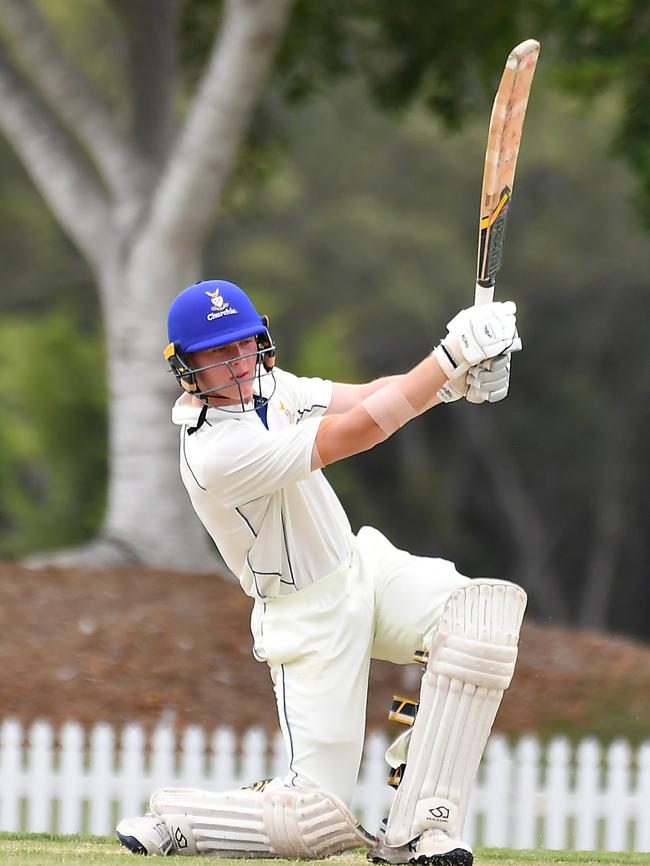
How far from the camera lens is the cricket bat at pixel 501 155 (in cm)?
399

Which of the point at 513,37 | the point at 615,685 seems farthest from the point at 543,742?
the point at 513,37

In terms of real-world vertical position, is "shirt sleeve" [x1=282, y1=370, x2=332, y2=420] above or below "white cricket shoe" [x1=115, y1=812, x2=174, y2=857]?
above

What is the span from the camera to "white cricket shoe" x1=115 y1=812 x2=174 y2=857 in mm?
4156

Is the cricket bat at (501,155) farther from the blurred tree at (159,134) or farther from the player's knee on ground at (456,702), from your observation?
the blurred tree at (159,134)

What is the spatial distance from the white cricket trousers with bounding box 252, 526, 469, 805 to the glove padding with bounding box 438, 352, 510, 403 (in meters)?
0.62

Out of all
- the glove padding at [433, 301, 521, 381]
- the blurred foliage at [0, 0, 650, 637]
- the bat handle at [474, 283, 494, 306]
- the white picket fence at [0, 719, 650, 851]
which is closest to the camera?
the glove padding at [433, 301, 521, 381]

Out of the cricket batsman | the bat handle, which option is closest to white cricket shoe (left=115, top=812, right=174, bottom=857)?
the cricket batsman

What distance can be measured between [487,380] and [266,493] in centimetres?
64

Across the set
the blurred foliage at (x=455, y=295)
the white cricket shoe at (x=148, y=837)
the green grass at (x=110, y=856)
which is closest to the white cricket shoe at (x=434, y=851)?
the green grass at (x=110, y=856)

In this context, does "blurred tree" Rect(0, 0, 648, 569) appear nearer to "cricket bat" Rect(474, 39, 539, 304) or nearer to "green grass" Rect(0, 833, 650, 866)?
"green grass" Rect(0, 833, 650, 866)

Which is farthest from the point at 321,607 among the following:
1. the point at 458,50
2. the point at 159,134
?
the point at 458,50

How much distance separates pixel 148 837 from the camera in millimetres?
4156

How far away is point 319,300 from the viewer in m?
21.0

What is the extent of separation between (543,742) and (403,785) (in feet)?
13.4
